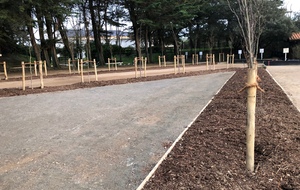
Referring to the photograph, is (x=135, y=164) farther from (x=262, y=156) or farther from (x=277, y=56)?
(x=277, y=56)

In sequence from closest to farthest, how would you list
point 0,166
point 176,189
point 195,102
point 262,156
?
1. point 176,189
2. point 262,156
3. point 0,166
4. point 195,102

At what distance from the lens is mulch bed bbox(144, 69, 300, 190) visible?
262 cm

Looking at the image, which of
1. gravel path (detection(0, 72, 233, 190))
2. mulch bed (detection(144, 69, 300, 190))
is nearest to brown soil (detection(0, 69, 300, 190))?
mulch bed (detection(144, 69, 300, 190))

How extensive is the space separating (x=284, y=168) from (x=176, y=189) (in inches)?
47.4

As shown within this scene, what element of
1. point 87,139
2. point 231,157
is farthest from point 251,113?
point 87,139

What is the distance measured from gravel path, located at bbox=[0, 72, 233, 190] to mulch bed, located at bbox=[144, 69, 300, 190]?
32 cm

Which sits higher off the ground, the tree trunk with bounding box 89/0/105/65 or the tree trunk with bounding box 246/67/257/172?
the tree trunk with bounding box 89/0/105/65

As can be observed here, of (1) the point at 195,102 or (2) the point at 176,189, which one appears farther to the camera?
(1) the point at 195,102

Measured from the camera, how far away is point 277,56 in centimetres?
3488

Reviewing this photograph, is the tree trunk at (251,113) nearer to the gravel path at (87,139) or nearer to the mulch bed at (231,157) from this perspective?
the mulch bed at (231,157)

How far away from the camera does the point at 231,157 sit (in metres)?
3.18

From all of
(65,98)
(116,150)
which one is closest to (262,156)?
(116,150)

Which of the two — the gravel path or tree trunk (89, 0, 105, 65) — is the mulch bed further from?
tree trunk (89, 0, 105, 65)

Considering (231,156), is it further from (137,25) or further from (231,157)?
(137,25)
